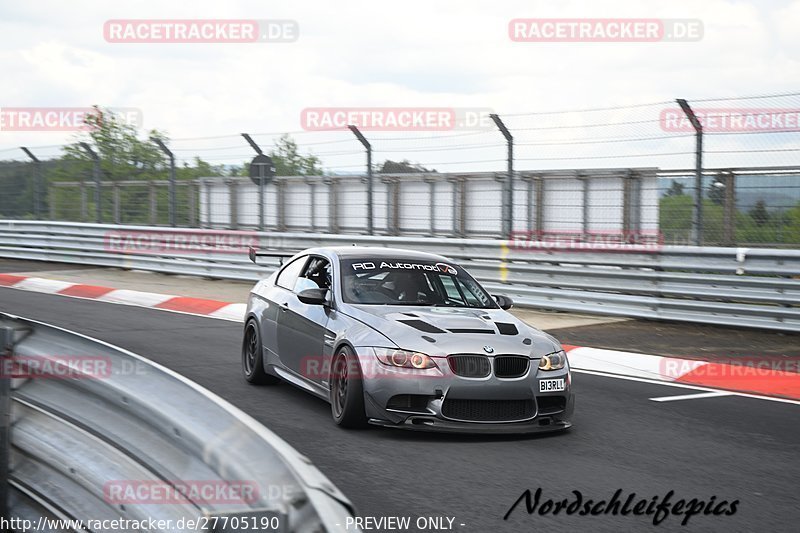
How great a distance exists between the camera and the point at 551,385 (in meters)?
6.83

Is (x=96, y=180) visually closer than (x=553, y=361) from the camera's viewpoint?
No

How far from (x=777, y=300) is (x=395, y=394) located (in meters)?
6.75

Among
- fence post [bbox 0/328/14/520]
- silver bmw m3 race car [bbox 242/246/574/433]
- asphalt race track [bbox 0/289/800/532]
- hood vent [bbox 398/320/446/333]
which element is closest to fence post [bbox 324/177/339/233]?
asphalt race track [bbox 0/289/800/532]

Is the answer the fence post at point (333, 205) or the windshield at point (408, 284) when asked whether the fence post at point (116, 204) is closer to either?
the fence post at point (333, 205)

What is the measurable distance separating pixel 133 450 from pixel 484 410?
3.66 metres

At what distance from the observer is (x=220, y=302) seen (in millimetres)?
15219

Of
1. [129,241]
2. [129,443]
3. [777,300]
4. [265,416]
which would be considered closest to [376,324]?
[265,416]

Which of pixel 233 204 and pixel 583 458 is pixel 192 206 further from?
pixel 583 458

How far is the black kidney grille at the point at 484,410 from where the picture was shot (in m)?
6.60

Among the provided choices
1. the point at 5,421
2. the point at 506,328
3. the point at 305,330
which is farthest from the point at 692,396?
the point at 5,421

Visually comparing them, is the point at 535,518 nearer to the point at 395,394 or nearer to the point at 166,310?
the point at 395,394

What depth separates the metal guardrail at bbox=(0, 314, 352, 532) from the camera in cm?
238

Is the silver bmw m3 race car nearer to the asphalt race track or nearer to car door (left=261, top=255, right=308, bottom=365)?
car door (left=261, top=255, right=308, bottom=365)

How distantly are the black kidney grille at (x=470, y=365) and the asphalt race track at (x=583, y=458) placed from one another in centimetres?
49
